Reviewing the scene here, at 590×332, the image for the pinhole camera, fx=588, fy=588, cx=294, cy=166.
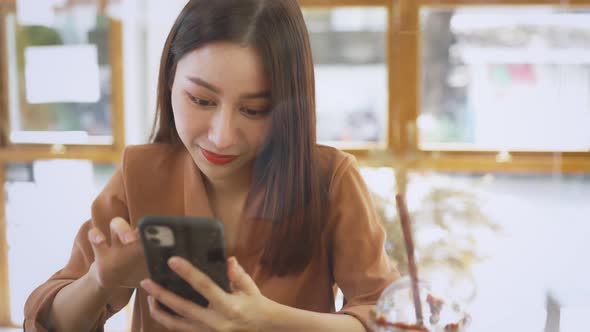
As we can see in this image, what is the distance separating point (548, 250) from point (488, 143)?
0.97ft

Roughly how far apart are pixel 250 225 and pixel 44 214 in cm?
23

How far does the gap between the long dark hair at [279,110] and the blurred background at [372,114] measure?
3 cm

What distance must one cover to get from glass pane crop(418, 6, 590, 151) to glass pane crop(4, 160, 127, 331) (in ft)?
1.11

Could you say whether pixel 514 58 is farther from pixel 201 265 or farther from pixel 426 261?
pixel 201 265

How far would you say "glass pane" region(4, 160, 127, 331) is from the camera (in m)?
0.59

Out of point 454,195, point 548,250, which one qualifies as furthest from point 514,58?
point 548,250

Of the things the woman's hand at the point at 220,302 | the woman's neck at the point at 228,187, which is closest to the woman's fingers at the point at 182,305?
the woman's hand at the point at 220,302

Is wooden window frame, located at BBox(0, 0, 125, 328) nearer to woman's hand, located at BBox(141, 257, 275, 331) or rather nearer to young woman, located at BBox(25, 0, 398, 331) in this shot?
young woman, located at BBox(25, 0, 398, 331)

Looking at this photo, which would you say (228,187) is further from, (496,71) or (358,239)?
(496,71)

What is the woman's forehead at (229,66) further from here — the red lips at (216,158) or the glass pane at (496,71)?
the glass pane at (496,71)

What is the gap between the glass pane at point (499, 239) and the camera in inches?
23.5

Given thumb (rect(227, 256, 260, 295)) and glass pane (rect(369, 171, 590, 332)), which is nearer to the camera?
thumb (rect(227, 256, 260, 295))

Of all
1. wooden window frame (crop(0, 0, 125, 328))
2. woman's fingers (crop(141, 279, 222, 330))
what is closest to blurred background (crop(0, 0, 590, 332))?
wooden window frame (crop(0, 0, 125, 328))

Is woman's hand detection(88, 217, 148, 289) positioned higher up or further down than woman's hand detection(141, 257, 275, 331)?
higher up
